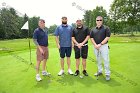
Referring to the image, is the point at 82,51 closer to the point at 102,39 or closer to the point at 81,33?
the point at 81,33

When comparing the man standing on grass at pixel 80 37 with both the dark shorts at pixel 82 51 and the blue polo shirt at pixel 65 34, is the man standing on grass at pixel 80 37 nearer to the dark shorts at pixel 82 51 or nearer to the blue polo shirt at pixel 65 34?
the dark shorts at pixel 82 51

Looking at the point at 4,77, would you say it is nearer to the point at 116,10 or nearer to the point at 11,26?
the point at 116,10

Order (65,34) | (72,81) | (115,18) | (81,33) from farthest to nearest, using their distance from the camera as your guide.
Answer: (115,18), (65,34), (81,33), (72,81)

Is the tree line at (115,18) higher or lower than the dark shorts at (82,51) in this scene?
higher

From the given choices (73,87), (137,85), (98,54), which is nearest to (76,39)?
(98,54)

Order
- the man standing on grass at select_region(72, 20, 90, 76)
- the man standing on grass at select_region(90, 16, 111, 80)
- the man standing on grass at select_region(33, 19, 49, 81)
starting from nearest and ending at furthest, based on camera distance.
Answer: the man standing on grass at select_region(90, 16, 111, 80) < the man standing on grass at select_region(33, 19, 49, 81) < the man standing on grass at select_region(72, 20, 90, 76)

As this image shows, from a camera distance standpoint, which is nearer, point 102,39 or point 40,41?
point 102,39

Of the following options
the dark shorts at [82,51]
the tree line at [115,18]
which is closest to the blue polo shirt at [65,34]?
the dark shorts at [82,51]

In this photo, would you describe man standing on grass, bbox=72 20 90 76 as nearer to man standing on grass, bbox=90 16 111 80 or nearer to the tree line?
man standing on grass, bbox=90 16 111 80

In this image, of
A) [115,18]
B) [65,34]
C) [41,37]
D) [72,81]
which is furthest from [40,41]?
[115,18]

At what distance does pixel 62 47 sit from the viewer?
29.8 feet

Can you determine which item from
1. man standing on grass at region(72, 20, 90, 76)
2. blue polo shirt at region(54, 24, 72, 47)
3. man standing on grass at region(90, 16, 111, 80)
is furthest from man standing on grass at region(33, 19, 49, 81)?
man standing on grass at region(90, 16, 111, 80)

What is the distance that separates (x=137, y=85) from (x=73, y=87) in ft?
6.62

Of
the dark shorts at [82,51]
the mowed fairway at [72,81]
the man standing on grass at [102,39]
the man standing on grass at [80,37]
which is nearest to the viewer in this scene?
the mowed fairway at [72,81]
